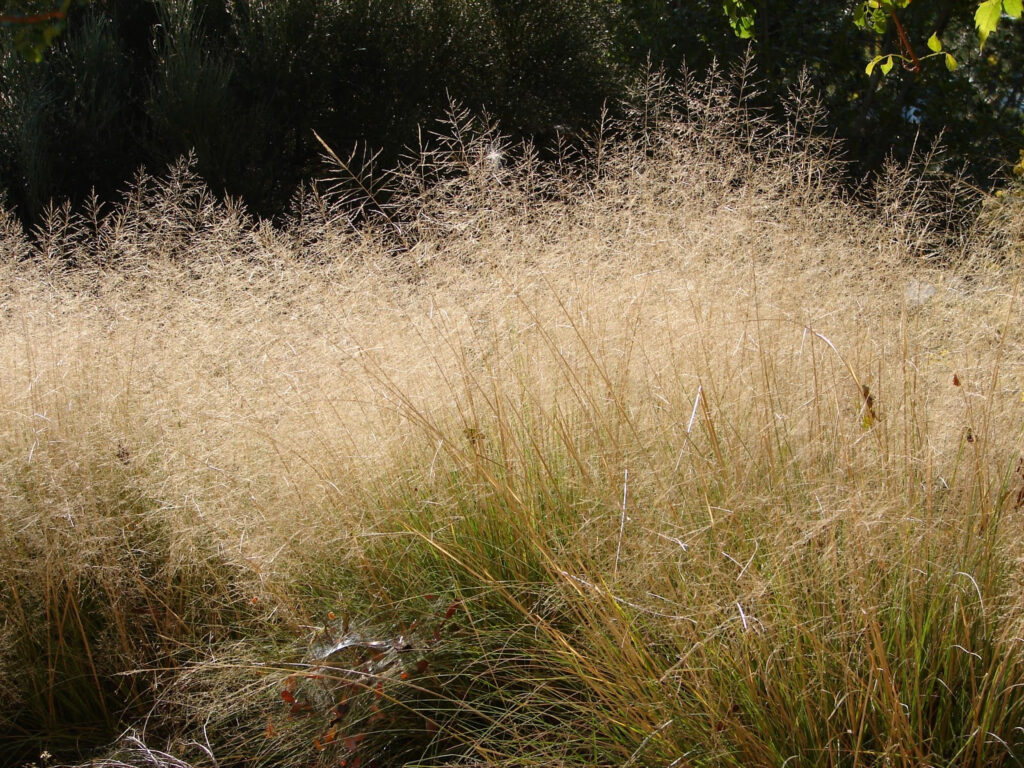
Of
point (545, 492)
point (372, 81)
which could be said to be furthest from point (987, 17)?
point (372, 81)

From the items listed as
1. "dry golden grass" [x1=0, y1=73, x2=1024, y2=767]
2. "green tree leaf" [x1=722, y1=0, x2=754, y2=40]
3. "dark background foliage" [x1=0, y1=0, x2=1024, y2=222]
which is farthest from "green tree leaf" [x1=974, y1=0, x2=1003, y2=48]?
"dark background foliage" [x1=0, y1=0, x2=1024, y2=222]

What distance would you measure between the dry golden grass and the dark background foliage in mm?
5264

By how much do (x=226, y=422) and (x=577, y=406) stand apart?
3.13 ft

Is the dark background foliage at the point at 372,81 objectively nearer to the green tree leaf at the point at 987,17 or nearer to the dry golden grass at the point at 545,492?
the dry golden grass at the point at 545,492

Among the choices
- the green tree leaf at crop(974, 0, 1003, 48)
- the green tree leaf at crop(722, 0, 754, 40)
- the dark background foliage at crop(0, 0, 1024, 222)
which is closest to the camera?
the green tree leaf at crop(974, 0, 1003, 48)

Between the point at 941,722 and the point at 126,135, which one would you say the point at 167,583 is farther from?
the point at 126,135

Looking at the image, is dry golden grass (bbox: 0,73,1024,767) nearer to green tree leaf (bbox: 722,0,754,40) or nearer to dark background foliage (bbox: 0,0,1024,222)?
green tree leaf (bbox: 722,0,754,40)

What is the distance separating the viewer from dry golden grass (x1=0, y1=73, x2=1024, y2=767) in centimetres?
170

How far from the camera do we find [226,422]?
102 inches

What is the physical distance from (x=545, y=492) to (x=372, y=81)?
7.63m

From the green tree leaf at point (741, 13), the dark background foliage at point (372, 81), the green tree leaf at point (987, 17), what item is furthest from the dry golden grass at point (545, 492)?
the dark background foliage at point (372, 81)

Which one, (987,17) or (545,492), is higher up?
(987,17)

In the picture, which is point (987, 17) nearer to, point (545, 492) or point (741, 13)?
point (741, 13)

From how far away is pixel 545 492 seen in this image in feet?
7.50
